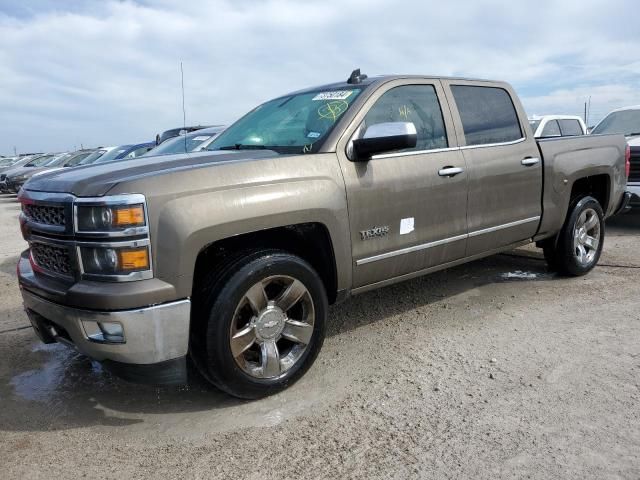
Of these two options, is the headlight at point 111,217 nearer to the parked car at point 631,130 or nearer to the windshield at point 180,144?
the windshield at point 180,144

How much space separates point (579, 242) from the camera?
210 inches

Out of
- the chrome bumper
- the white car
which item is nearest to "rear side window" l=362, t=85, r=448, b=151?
the chrome bumper

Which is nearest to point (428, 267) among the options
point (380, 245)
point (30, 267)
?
point (380, 245)

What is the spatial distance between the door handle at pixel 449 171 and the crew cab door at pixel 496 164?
0.50ft

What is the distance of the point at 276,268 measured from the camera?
301 cm

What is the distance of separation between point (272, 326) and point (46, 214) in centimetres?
136

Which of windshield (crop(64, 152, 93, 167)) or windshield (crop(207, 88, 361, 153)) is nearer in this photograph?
windshield (crop(207, 88, 361, 153))

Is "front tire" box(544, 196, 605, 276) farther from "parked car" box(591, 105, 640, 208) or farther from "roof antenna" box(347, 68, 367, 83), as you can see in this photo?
"parked car" box(591, 105, 640, 208)

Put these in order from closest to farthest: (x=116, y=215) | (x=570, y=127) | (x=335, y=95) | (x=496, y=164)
→ (x=116, y=215)
(x=335, y=95)
(x=496, y=164)
(x=570, y=127)

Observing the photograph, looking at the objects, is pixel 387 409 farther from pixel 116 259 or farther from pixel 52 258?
pixel 52 258

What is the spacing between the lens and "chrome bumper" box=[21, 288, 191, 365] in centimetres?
261

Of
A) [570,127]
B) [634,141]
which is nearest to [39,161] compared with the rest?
[570,127]

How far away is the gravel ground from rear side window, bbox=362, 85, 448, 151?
1435 millimetres

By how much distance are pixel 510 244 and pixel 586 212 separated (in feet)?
4.10
